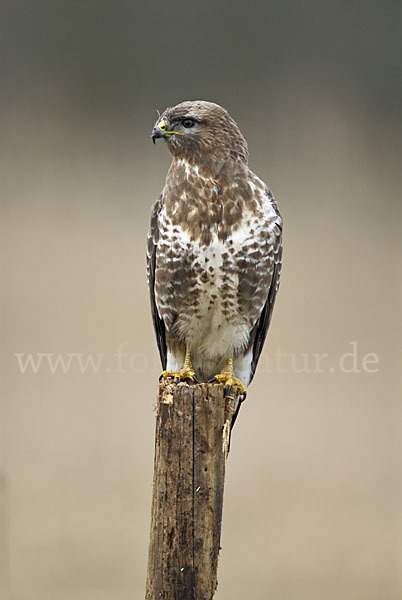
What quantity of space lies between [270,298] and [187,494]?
2.62ft

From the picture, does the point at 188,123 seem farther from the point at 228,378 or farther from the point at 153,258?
the point at 228,378

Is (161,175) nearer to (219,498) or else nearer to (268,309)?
(268,309)

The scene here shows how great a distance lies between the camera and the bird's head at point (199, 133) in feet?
7.01

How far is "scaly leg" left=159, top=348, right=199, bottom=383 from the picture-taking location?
2.34 meters

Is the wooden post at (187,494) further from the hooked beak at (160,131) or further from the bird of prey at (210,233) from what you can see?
the hooked beak at (160,131)

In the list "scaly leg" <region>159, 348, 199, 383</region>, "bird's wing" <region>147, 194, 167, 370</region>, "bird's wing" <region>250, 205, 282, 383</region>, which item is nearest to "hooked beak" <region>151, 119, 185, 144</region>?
"bird's wing" <region>147, 194, 167, 370</region>

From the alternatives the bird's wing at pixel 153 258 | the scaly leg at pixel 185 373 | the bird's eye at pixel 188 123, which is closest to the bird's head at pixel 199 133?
the bird's eye at pixel 188 123

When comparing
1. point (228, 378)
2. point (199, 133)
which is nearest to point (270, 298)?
point (228, 378)

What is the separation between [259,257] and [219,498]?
780 mm

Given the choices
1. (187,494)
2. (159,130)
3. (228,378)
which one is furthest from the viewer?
(228,378)

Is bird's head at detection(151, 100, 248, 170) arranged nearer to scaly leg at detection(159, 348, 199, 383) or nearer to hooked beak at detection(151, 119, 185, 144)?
hooked beak at detection(151, 119, 185, 144)

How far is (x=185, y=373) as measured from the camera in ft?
7.75
